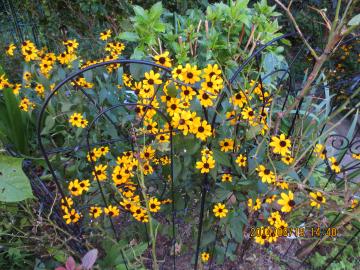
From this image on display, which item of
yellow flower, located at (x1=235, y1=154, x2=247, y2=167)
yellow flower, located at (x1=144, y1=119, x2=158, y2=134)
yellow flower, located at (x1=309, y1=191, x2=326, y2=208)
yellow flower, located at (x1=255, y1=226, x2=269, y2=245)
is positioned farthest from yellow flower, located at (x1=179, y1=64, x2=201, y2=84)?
yellow flower, located at (x1=255, y1=226, x2=269, y2=245)

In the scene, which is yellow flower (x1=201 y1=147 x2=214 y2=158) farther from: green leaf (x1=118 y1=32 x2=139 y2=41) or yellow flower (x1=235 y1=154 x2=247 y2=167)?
green leaf (x1=118 y1=32 x2=139 y2=41)

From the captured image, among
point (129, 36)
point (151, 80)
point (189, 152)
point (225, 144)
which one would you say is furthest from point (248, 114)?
point (129, 36)

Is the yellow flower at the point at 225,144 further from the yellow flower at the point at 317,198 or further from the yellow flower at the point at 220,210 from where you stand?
the yellow flower at the point at 317,198

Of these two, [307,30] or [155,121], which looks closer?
[155,121]

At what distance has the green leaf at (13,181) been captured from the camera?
136 centimetres

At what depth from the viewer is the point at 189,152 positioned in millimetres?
1243

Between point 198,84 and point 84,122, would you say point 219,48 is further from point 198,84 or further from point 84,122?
point 84,122

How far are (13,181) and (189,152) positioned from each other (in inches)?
28.7

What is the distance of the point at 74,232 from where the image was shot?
147cm

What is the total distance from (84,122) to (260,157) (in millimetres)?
734

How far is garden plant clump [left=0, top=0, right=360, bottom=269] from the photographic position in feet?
3.81

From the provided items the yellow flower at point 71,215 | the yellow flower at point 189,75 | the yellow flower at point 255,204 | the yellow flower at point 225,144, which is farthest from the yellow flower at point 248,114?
the yellow flower at point 71,215

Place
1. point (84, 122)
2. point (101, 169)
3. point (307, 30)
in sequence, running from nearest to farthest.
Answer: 1. point (101, 169)
2. point (84, 122)
3. point (307, 30)

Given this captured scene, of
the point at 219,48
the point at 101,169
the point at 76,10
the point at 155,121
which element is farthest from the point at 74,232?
the point at 76,10
